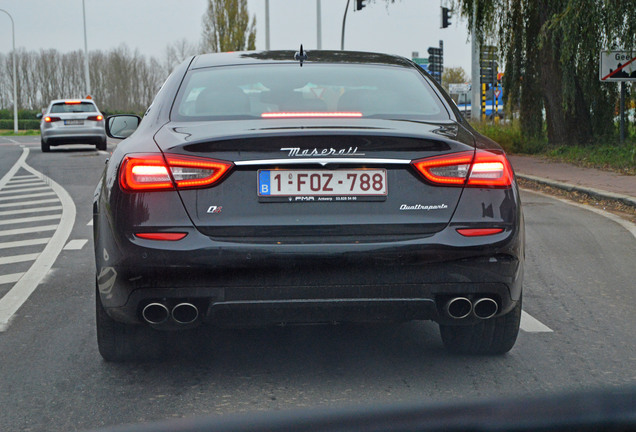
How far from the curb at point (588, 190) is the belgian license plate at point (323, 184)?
906cm

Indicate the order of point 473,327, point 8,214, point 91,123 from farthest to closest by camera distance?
point 91,123
point 8,214
point 473,327

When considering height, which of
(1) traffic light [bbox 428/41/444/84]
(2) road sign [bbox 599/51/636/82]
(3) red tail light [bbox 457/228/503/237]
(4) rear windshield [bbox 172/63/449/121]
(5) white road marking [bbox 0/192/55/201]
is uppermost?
(1) traffic light [bbox 428/41/444/84]

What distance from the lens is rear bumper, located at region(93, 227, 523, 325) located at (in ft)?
12.1

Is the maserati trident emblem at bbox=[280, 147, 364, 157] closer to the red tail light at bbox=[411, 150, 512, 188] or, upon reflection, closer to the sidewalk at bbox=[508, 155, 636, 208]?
the red tail light at bbox=[411, 150, 512, 188]

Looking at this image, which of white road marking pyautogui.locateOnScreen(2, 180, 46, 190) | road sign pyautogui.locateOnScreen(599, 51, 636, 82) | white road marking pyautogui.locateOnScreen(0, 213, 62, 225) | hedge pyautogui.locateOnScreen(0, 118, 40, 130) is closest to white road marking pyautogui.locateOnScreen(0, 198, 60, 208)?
white road marking pyautogui.locateOnScreen(0, 213, 62, 225)

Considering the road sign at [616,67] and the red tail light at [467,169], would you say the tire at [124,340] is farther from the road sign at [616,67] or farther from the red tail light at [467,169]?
the road sign at [616,67]

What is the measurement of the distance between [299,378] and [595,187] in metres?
10.9

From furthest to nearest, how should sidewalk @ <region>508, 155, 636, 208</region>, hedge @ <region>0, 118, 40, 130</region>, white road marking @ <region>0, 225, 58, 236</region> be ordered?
hedge @ <region>0, 118, 40, 130</region> < sidewalk @ <region>508, 155, 636, 208</region> < white road marking @ <region>0, 225, 58, 236</region>

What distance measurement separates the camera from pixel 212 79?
463 cm

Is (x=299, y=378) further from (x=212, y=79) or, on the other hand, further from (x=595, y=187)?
(x=595, y=187)

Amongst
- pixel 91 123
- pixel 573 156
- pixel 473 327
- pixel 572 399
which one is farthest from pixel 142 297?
pixel 91 123

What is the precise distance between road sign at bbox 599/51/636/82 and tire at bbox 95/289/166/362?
16.2 meters

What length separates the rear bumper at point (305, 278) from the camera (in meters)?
3.69

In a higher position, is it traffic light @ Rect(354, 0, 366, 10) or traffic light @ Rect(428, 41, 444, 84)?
traffic light @ Rect(354, 0, 366, 10)
